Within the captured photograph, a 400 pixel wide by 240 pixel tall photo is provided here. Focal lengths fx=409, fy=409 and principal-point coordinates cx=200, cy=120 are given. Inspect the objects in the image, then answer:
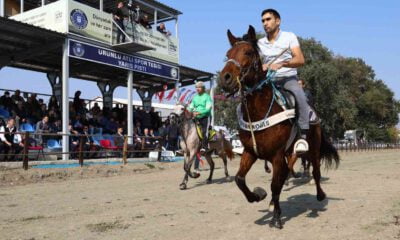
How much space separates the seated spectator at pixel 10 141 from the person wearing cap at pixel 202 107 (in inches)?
236

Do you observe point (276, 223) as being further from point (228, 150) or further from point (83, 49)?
point (83, 49)

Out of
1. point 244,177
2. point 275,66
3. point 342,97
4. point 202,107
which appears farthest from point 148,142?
point 342,97

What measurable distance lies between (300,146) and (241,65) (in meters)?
1.34

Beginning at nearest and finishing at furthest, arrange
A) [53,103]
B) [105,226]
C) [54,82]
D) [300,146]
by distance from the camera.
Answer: [300,146], [105,226], [53,103], [54,82]

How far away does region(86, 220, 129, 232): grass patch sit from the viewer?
17.4 ft

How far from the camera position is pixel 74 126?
17.4 m

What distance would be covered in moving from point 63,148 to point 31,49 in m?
5.44

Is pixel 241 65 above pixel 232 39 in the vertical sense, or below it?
below

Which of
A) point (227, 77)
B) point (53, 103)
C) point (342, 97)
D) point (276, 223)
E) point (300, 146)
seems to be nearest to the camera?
point (227, 77)

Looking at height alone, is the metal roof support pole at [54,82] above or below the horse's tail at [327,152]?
above

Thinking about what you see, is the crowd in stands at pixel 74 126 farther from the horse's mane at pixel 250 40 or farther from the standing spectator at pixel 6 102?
the horse's mane at pixel 250 40

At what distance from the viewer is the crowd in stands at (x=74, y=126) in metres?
13.9

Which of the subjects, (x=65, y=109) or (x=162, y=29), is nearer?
(x=65, y=109)

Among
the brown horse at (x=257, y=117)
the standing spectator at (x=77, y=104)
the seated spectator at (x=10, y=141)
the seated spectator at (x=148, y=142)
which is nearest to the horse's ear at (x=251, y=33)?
the brown horse at (x=257, y=117)
